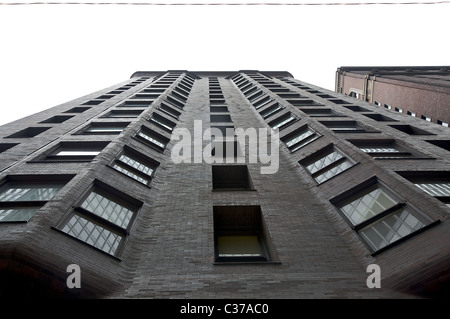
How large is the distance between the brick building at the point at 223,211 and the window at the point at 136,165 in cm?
8

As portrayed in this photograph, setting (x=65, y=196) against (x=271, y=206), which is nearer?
(x=65, y=196)

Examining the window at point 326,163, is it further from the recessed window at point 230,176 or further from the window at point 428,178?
the recessed window at point 230,176

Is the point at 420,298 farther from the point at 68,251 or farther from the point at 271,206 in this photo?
the point at 68,251

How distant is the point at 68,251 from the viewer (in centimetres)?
760

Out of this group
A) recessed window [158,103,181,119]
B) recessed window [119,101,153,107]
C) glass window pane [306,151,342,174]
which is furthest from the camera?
recessed window [119,101,153,107]

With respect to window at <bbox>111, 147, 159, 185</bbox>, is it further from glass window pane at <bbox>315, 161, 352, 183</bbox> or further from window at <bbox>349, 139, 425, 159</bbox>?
window at <bbox>349, 139, 425, 159</bbox>

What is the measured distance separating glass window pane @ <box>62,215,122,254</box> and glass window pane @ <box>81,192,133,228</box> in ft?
1.80

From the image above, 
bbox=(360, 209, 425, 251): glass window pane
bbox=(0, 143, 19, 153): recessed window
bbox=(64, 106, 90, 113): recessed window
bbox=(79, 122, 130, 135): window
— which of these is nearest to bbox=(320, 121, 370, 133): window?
bbox=(360, 209, 425, 251): glass window pane

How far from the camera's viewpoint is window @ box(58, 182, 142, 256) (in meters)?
8.80

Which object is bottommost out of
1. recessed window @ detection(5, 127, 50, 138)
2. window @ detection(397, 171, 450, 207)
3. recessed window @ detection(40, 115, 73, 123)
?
window @ detection(397, 171, 450, 207)

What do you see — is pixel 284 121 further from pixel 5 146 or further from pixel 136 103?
pixel 5 146

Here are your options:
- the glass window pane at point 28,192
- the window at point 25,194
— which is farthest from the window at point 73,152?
the glass window pane at point 28,192
